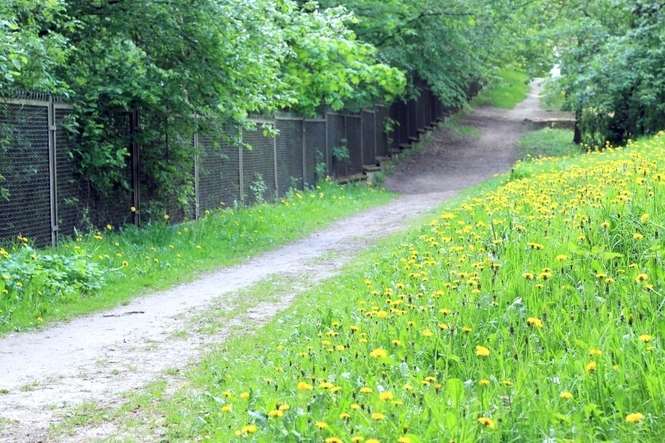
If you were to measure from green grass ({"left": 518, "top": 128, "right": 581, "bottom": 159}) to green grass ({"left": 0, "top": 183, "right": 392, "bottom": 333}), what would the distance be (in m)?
15.9

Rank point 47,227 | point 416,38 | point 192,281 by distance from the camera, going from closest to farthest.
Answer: point 192,281 → point 47,227 → point 416,38

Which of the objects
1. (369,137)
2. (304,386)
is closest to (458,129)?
(369,137)

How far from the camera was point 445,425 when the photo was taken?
459cm

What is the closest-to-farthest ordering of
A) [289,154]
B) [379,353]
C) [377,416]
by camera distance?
[377,416]
[379,353]
[289,154]

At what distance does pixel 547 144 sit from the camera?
3672cm

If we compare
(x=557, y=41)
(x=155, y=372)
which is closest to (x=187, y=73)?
(x=155, y=372)

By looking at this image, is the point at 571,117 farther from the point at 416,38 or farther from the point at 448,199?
the point at 448,199

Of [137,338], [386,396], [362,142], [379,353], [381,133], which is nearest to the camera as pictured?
[386,396]

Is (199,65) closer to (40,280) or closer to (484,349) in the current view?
(40,280)

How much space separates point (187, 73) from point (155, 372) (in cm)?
790

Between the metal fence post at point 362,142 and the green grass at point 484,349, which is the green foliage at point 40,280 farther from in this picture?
the metal fence post at point 362,142

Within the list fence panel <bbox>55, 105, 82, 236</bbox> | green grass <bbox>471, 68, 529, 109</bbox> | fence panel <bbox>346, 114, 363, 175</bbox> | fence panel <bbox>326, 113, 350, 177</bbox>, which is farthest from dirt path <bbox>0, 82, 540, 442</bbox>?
green grass <bbox>471, 68, 529, 109</bbox>

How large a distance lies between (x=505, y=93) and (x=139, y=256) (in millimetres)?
47308

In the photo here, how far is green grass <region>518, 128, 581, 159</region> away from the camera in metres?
34.0
